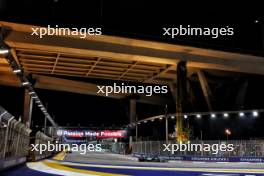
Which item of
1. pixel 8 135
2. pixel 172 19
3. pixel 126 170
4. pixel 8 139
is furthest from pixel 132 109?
pixel 8 135

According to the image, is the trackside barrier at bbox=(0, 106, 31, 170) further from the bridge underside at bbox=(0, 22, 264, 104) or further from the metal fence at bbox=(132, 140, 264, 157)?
the metal fence at bbox=(132, 140, 264, 157)

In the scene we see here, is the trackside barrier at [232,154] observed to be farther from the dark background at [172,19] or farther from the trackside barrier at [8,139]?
the trackside barrier at [8,139]

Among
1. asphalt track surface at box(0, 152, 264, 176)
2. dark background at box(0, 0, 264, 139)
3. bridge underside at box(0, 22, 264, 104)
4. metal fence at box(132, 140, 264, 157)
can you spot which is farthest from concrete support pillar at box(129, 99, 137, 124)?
asphalt track surface at box(0, 152, 264, 176)

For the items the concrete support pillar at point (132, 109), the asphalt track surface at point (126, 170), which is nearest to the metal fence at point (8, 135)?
the asphalt track surface at point (126, 170)

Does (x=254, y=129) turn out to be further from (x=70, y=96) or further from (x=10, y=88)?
(x=10, y=88)

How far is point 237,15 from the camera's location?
38.4 meters

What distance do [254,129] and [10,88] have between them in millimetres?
44446

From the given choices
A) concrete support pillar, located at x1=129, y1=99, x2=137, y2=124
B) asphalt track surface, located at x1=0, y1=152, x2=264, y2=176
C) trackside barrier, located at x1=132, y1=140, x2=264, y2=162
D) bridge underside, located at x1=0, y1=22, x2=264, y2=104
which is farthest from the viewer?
concrete support pillar, located at x1=129, y1=99, x2=137, y2=124

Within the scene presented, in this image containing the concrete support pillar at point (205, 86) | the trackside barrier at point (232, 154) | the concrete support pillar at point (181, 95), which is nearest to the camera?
the trackside barrier at point (232, 154)

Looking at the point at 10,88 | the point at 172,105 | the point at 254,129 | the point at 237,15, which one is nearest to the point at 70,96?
the point at 10,88

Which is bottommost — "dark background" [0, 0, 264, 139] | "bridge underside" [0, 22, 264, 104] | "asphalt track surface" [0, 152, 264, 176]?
"asphalt track surface" [0, 152, 264, 176]

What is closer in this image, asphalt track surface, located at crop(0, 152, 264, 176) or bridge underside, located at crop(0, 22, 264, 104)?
asphalt track surface, located at crop(0, 152, 264, 176)

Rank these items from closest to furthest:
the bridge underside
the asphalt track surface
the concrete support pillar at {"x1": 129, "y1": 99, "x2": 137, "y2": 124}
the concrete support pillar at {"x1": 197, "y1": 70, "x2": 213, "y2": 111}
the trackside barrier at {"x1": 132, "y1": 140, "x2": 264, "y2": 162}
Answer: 1. the asphalt track surface
2. the trackside barrier at {"x1": 132, "y1": 140, "x2": 264, "y2": 162}
3. the bridge underside
4. the concrete support pillar at {"x1": 197, "y1": 70, "x2": 213, "y2": 111}
5. the concrete support pillar at {"x1": 129, "y1": 99, "x2": 137, "y2": 124}

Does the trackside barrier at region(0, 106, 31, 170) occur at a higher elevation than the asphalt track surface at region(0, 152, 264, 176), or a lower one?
higher
